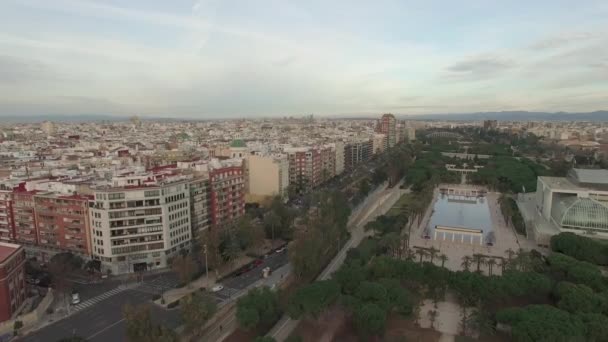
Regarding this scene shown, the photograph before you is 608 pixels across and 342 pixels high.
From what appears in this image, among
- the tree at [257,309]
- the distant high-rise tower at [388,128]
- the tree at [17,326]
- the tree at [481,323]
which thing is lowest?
the tree at [17,326]

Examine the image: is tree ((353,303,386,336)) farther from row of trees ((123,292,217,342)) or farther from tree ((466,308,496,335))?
row of trees ((123,292,217,342))

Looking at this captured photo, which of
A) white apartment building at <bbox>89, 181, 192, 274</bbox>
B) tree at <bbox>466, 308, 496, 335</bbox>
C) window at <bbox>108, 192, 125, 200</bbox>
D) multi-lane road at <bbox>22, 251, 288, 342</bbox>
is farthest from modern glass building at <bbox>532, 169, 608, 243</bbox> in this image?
window at <bbox>108, 192, 125, 200</bbox>

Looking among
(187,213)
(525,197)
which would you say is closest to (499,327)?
(187,213)

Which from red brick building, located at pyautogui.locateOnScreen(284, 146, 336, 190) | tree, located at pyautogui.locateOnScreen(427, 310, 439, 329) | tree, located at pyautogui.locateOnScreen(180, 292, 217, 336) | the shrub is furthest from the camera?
red brick building, located at pyautogui.locateOnScreen(284, 146, 336, 190)

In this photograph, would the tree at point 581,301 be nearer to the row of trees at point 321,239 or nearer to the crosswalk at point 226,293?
the row of trees at point 321,239

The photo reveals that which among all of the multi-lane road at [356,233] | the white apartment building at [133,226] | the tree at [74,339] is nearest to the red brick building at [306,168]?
the multi-lane road at [356,233]

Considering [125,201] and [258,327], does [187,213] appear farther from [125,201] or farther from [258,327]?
[258,327]
